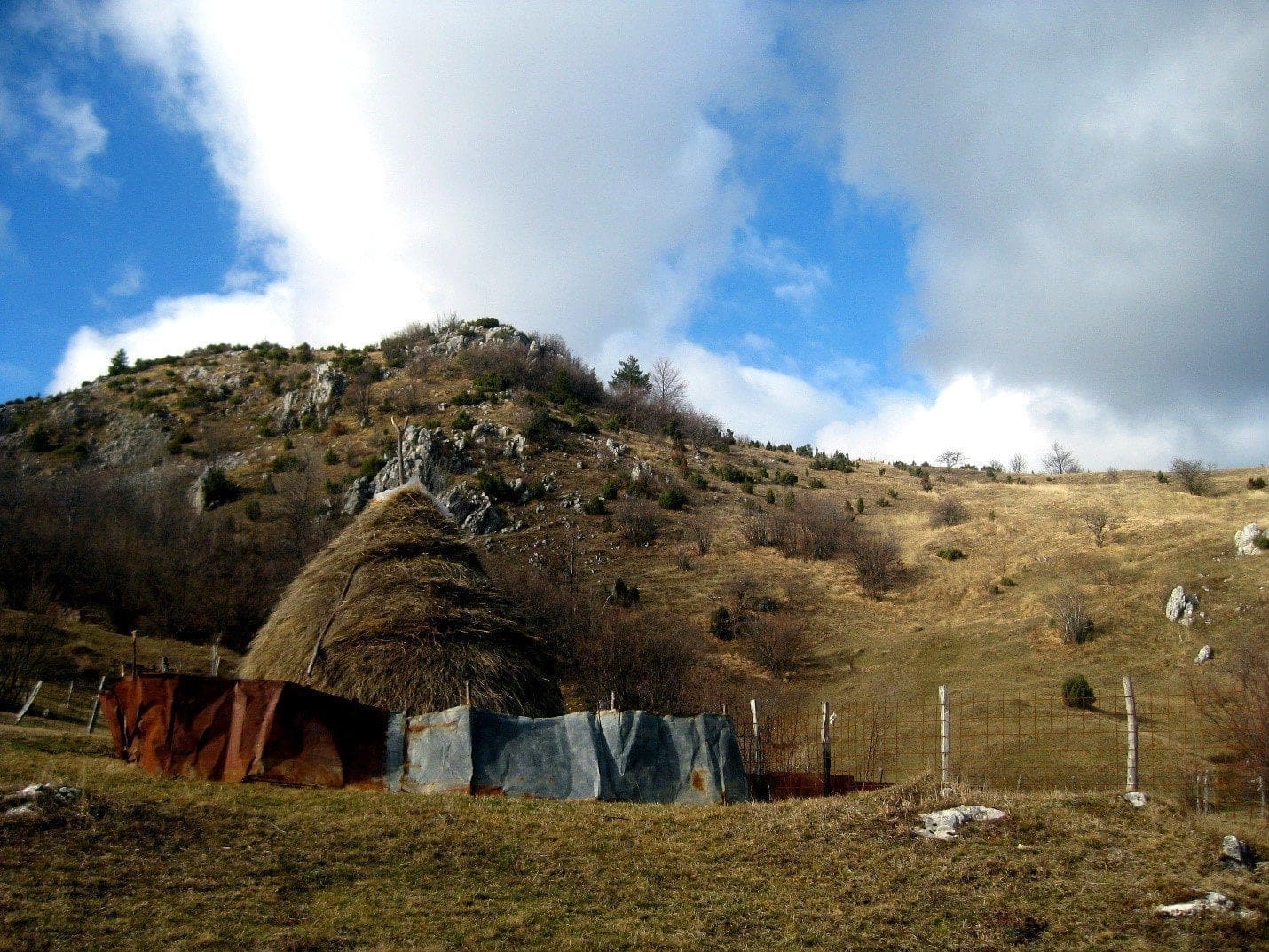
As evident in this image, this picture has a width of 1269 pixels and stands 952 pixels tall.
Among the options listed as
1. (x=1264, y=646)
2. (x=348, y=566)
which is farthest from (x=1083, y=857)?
(x=1264, y=646)

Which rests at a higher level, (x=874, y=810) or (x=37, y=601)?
(x=37, y=601)

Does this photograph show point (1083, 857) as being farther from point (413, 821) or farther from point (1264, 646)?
point (1264, 646)

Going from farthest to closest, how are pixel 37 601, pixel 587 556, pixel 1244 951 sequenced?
pixel 587 556 → pixel 37 601 → pixel 1244 951

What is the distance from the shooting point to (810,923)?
7.47 meters

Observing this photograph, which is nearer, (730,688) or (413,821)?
(413,821)

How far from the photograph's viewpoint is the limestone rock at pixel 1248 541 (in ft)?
125

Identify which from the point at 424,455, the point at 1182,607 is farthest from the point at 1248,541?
the point at 424,455

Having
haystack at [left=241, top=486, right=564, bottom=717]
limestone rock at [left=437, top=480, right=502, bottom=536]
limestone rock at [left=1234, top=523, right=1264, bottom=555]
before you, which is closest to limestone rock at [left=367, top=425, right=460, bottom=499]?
limestone rock at [left=437, top=480, right=502, bottom=536]

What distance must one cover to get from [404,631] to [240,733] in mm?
3401

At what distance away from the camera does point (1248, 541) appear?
38.6 m

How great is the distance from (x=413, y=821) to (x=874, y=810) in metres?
5.02

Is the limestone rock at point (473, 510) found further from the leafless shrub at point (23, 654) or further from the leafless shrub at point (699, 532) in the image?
the leafless shrub at point (23, 654)

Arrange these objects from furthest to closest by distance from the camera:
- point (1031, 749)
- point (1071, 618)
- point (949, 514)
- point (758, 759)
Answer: point (949, 514)
point (1071, 618)
point (1031, 749)
point (758, 759)

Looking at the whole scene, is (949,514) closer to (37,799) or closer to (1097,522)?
(1097,522)
